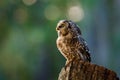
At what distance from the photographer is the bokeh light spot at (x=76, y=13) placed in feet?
44.7

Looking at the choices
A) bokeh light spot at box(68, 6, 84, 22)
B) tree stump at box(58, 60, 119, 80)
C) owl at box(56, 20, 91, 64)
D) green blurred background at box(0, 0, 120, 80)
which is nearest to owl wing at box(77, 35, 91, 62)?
owl at box(56, 20, 91, 64)

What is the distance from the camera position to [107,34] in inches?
537

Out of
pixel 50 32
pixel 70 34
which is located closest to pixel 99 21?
pixel 50 32

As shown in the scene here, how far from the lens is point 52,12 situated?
540 inches

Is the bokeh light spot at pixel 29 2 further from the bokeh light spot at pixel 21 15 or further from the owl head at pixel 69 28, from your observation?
the owl head at pixel 69 28

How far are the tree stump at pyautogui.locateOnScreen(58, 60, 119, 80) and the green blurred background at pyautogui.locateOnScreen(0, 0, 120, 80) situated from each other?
9759 mm

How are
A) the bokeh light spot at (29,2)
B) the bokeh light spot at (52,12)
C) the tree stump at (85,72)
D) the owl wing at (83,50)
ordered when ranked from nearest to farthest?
the tree stump at (85,72)
the owl wing at (83,50)
the bokeh light spot at (52,12)
the bokeh light spot at (29,2)

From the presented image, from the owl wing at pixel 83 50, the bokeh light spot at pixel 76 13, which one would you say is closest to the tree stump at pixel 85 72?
the owl wing at pixel 83 50

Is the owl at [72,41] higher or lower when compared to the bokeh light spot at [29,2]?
lower

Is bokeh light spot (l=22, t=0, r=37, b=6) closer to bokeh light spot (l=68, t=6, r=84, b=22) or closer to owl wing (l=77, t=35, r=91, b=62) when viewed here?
bokeh light spot (l=68, t=6, r=84, b=22)

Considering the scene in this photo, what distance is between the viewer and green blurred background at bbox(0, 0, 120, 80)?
12531mm

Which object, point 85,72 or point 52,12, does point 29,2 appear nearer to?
point 52,12

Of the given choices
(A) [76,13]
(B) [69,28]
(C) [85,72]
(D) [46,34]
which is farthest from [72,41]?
(A) [76,13]

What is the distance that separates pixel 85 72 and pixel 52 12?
11191mm
